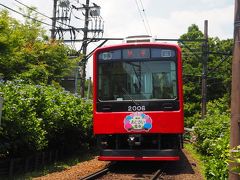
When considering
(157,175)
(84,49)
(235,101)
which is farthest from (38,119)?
(84,49)

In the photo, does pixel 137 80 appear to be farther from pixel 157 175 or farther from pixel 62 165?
pixel 62 165

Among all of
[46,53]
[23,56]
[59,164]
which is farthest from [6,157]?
[46,53]

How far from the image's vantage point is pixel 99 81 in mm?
12672

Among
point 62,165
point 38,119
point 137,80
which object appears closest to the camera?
point 38,119

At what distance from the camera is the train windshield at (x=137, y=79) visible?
1222 centimetres

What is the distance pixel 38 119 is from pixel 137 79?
121 inches

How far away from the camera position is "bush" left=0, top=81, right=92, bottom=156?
9.91 meters

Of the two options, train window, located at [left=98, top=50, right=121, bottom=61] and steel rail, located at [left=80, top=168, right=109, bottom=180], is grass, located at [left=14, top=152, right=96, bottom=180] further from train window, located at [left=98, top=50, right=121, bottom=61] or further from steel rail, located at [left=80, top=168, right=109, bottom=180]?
train window, located at [left=98, top=50, right=121, bottom=61]

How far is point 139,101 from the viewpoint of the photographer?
40.1 ft

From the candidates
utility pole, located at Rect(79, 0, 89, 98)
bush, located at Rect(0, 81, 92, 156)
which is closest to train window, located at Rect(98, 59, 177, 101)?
bush, located at Rect(0, 81, 92, 156)

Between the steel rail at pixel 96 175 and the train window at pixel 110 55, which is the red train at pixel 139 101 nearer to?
the train window at pixel 110 55

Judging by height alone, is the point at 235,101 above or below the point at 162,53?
below

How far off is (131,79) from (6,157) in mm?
4088

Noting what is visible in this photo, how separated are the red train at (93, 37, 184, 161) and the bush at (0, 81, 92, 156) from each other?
1.39 metres
